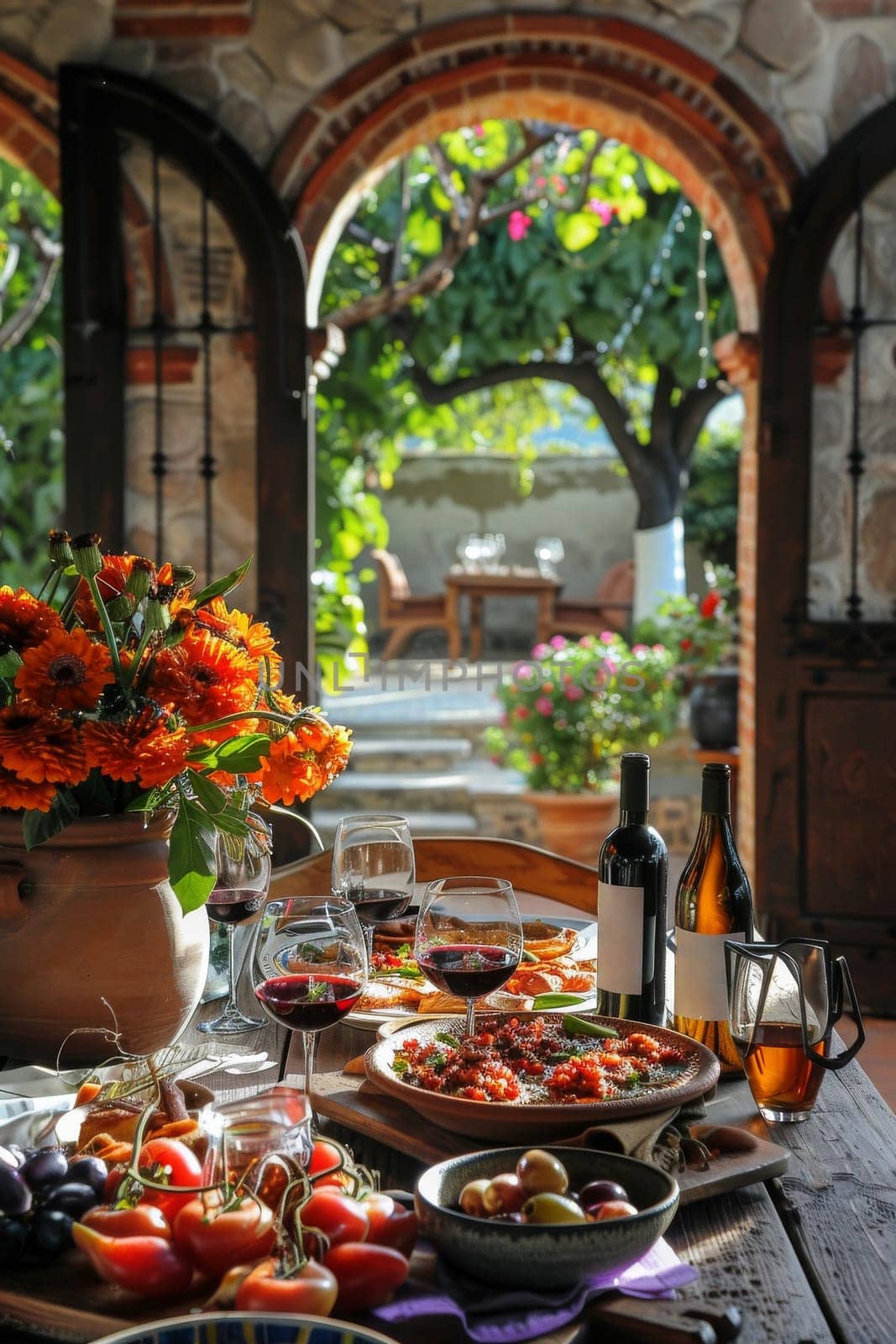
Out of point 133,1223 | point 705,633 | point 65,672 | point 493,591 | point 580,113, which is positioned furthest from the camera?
point 493,591

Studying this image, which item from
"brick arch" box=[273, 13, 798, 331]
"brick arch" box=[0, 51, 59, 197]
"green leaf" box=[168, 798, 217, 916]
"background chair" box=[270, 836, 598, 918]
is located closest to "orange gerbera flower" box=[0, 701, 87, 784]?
"green leaf" box=[168, 798, 217, 916]

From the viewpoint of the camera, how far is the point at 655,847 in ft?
4.61

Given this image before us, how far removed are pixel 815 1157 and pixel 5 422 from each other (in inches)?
267

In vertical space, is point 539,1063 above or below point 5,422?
below

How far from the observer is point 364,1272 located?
0.85m

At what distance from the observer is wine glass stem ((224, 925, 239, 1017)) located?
1535 millimetres

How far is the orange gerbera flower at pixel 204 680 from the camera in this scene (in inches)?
50.0

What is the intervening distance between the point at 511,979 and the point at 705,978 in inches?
10.3

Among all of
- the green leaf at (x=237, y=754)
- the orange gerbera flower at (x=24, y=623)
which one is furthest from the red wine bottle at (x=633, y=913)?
the orange gerbera flower at (x=24, y=623)

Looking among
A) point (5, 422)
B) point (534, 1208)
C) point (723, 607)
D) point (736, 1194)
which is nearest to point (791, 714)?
point (723, 607)

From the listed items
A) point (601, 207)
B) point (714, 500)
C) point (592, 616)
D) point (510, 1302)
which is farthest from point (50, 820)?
point (714, 500)

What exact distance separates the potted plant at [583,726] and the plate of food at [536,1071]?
186 inches

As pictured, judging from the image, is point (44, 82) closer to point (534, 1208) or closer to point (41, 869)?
point (41, 869)

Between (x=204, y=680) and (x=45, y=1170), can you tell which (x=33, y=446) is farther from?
(x=45, y=1170)
